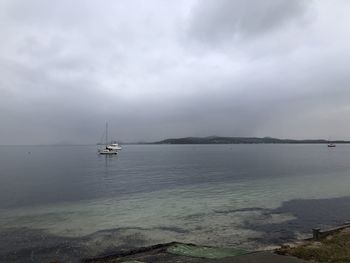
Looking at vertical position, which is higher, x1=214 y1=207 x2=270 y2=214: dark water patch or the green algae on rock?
the green algae on rock

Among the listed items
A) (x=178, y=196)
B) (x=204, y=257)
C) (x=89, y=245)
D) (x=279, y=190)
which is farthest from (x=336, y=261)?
(x=279, y=190)

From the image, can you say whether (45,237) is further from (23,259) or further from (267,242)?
(267,242)

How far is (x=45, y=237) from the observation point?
23328 mm

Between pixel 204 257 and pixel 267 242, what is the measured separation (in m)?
6.78

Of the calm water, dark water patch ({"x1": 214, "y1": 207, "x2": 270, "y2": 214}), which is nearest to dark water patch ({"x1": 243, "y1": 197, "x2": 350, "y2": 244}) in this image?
the calm water

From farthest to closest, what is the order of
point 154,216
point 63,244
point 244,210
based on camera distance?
1. point 244,210
2. point 154,216
3. point 63,244

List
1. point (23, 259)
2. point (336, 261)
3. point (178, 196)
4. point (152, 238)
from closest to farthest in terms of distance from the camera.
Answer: point (336, 261) < point (23, 259) < point (152, 238) < point (178, 196)

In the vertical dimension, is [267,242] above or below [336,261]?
below

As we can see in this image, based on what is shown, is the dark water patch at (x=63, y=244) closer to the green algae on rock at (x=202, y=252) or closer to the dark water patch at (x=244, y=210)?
the green algae on rock at (x=202, y=252)

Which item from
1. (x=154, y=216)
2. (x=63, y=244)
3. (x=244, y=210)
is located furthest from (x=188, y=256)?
(x=244, y=210)

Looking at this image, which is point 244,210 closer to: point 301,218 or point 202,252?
point 301,218

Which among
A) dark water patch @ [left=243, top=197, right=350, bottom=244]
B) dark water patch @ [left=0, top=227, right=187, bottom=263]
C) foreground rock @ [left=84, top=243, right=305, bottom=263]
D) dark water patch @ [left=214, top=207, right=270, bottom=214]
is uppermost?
foreground rock @ [left=84, top=243, right=305, bottom=263]

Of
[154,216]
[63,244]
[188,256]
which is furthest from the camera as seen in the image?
[154,216]

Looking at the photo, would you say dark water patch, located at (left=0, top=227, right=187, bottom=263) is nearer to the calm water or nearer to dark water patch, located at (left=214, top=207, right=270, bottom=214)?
the calm water
